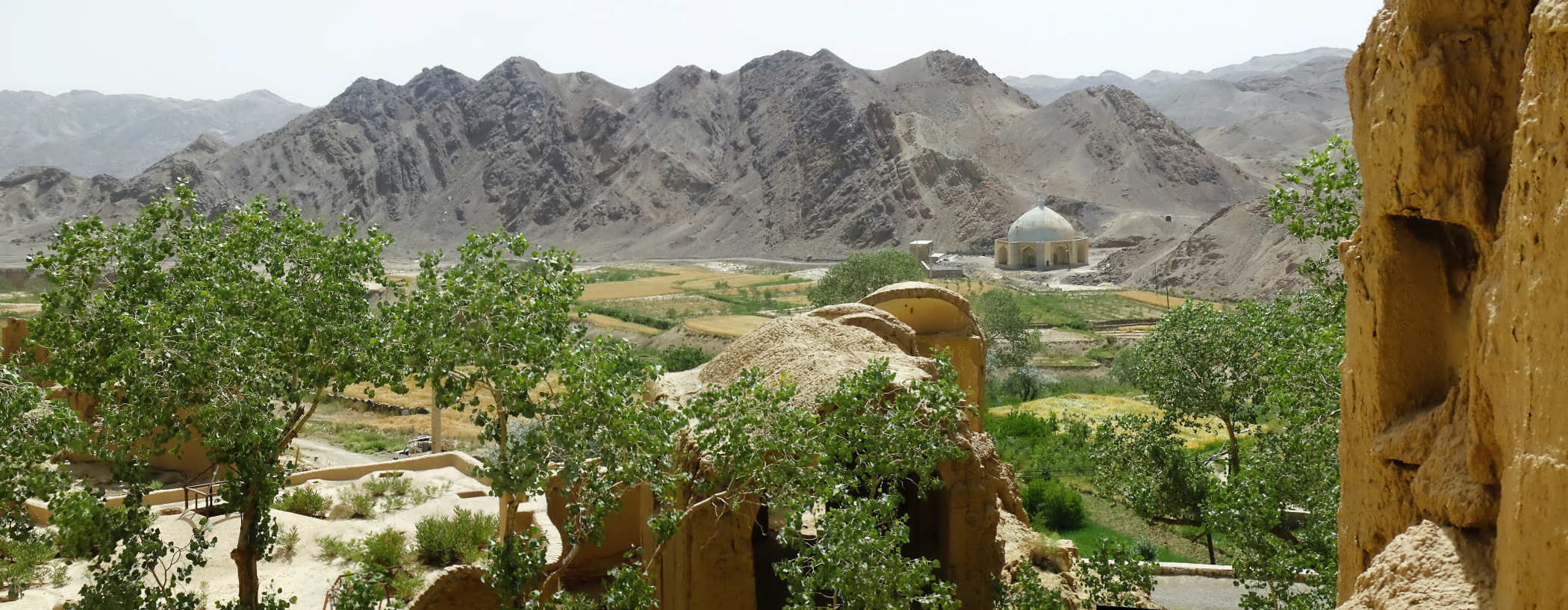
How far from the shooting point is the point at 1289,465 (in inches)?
443

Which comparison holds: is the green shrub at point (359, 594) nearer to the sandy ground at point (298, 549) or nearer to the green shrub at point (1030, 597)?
the green shrub at point (1030, 597)

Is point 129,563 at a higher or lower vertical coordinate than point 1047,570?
higher

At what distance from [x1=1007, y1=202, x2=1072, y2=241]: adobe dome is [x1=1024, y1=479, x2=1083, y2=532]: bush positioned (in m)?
62.2

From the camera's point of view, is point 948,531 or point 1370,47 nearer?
point 1370,47

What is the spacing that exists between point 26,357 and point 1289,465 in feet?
36.7

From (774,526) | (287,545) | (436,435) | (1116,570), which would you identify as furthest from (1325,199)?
(436,435)

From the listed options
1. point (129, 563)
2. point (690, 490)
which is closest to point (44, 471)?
point (129, 563)

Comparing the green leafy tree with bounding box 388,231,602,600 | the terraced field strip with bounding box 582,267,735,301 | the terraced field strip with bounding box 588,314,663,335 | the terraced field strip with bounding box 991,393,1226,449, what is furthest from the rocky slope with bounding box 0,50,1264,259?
the green leafy tree with bounding box 388,231,602,600

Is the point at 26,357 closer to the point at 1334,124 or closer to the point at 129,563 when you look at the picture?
the point at 129,563

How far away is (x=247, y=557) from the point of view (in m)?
8.12

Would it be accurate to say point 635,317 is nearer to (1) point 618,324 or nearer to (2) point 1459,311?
(1) point 618,324

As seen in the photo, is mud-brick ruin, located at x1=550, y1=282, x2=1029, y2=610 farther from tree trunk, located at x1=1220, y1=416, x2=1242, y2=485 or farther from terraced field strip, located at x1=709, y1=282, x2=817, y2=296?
terraced field strip, located at x1=709, y1=282, x2=817, y2=296

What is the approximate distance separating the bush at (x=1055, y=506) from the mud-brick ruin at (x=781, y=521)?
563 cm

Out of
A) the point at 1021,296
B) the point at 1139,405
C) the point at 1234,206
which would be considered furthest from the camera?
the point at 1234,206
